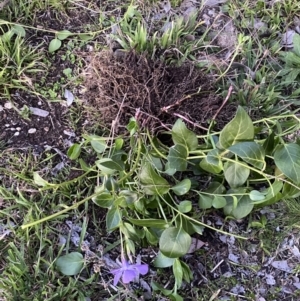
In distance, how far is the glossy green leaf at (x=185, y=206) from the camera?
151 cm

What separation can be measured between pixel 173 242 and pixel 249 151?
1.11 ft

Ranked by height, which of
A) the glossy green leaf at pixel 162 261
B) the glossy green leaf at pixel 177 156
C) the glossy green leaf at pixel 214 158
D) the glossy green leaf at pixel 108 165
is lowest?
the glossy green leaf at pixel 162 261

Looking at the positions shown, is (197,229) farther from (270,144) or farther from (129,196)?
(270,144)

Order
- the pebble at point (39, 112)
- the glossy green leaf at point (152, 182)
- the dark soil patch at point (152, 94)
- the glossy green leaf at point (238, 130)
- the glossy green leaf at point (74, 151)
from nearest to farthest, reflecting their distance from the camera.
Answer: the glossy green leaf at point (238, 130)
the glossy green leaf at point (152, 182)
the glossy green leaf at point (74, 151)
the dark soil patch at point (152, 94)
the pebble at point (39, 112)

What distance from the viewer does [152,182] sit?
4.88ft

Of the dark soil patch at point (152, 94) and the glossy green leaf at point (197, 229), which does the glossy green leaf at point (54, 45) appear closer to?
the dark soil patch at point (152, 94)

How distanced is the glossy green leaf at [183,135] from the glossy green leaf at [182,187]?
11 cm

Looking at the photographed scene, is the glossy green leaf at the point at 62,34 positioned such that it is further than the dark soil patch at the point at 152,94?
Yes

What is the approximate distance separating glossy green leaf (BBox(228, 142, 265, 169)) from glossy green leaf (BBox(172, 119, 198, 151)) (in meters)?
0.14

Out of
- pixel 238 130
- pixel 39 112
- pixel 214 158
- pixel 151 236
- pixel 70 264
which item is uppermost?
pixel 238 130

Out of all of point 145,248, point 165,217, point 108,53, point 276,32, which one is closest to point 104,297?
A: point 145,248

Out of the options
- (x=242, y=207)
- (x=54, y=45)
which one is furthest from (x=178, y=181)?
(x=54, y=45)

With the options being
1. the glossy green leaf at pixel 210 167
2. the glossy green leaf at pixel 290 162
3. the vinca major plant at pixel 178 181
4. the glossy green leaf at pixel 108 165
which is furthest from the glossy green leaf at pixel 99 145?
the glossy green leaf at pixel 290 162

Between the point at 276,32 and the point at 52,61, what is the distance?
2.93 ft
